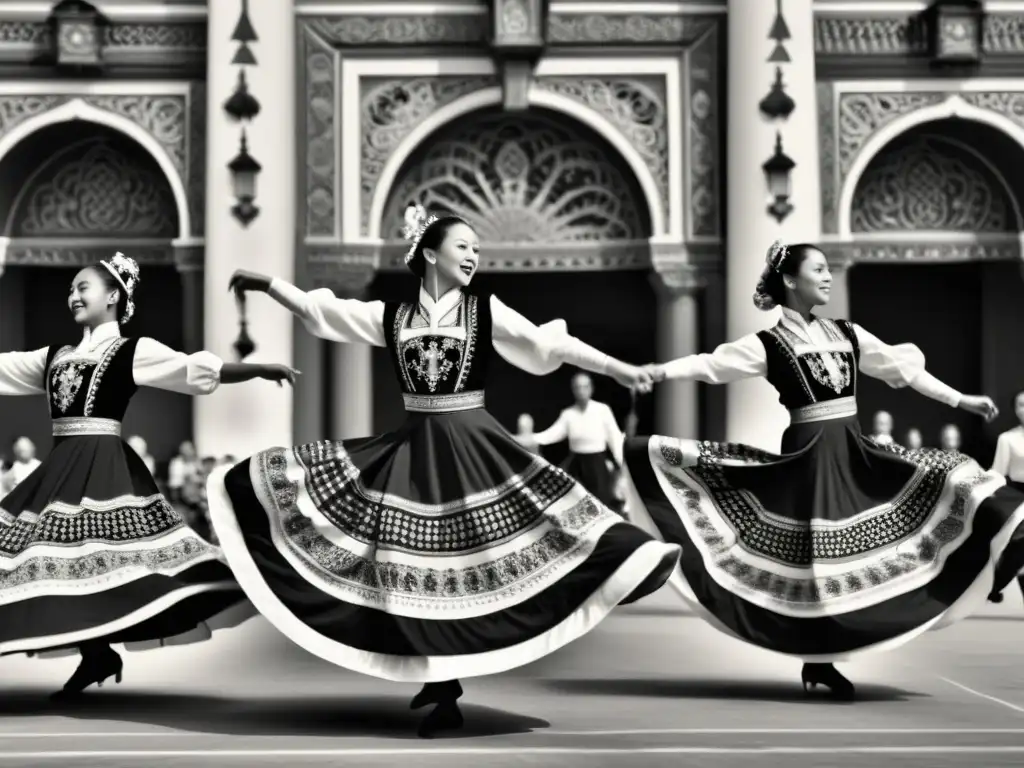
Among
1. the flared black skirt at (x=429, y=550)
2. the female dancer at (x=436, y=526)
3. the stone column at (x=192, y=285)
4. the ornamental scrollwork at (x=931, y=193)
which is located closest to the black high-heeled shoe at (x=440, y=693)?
the female dancer at (x=436, y=526)

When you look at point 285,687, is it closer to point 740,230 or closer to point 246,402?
point 246,402

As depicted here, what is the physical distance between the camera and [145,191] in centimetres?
1595

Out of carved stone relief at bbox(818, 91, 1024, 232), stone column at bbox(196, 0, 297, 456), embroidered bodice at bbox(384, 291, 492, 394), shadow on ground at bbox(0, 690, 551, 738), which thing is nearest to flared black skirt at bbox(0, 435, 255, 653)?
shadow on ground at bbox(0, 690, 551, 738)

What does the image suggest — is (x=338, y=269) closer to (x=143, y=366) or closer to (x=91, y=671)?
(x=143, y=366)

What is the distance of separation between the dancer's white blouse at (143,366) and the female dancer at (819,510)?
5.01 ft

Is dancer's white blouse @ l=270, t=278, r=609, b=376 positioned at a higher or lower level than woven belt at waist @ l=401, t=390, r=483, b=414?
higher

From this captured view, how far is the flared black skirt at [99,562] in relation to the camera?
5504 millimetres

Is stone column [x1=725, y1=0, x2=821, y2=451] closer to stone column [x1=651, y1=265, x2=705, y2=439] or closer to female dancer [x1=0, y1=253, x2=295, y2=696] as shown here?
stone column [x1=651, y1=265, x2=705, y2=439]

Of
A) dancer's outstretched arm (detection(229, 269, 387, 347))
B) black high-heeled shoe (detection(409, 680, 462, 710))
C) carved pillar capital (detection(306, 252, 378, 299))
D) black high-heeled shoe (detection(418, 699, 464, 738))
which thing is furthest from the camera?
carved pillar capital (detection(306, 252, 378, 299))

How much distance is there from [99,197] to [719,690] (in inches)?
443

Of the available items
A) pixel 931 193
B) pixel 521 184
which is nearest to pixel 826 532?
pixel 521 184

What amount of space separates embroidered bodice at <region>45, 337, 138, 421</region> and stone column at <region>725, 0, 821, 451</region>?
9554mm

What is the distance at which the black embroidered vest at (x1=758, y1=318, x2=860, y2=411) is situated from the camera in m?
6.21

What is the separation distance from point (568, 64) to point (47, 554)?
414 inches
